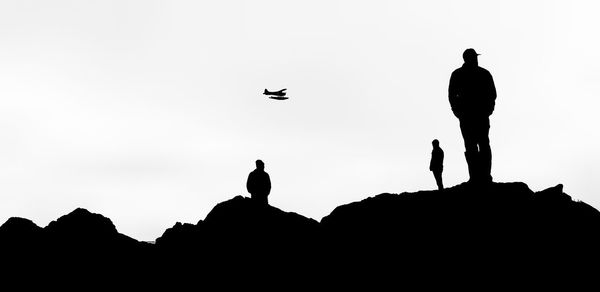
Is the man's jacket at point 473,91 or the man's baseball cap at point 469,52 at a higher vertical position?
the man's baseball cap at point 469,52

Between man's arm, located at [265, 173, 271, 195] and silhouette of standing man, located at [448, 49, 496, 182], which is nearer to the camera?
silhouette of standing man, located at [448, 49, 496, 182]

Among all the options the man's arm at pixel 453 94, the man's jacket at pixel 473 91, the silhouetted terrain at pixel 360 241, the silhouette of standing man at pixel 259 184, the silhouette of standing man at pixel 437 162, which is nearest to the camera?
the silhouetted terrain at pixel 360 241

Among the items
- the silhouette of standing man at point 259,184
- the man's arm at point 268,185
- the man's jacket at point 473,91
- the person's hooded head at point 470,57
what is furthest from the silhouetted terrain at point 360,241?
the person's hooded head at point 470,57

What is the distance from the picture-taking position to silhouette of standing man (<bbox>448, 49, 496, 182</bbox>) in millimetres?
14766

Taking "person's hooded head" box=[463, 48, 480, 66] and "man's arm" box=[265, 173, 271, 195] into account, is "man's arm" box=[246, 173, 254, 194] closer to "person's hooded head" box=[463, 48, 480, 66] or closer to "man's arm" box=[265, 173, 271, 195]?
"man's arm" box=[265, 173, 271, 195]

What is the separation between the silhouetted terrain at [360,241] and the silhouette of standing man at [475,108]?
545mm

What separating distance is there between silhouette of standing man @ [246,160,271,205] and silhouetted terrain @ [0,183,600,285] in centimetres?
125

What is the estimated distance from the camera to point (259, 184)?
21844mm

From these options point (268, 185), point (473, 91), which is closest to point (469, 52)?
point (473, 91)

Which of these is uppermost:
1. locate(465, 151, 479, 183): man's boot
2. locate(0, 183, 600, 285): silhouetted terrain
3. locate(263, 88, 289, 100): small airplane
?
locate(263, 88, 289, 100): small airplane

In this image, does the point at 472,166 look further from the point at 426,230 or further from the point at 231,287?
the point at 231,287

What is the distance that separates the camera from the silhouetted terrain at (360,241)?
43.0 feet

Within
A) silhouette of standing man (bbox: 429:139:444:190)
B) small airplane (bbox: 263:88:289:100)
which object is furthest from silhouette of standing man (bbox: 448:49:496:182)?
small airplane (bbox: 263:88:289:100)

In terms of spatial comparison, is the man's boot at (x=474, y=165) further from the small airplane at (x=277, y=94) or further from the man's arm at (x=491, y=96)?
the small airplane at (x=277, y=94)
